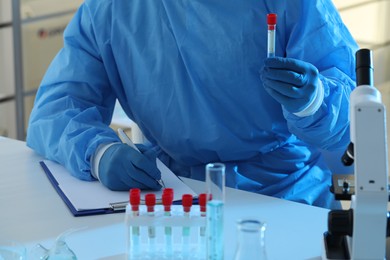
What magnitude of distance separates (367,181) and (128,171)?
0.54 meters

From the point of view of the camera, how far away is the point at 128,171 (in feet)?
4.51

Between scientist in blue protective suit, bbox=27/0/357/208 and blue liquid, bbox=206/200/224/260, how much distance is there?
43 cm

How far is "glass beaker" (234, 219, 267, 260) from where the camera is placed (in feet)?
2.93

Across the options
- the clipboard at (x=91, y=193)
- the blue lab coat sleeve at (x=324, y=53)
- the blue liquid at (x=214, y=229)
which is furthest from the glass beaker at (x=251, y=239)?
the blue lab coat sleeve at (x=324, y=53)

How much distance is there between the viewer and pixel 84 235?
1210 mm

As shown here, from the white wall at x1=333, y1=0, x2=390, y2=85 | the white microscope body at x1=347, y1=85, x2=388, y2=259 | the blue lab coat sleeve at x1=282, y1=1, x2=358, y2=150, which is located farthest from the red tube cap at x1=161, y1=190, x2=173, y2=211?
the white wall at x1=333, y1=0, x2=390, y2=85

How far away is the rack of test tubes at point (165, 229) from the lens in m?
1.00

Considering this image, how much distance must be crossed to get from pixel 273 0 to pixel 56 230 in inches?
Answer: 25.7

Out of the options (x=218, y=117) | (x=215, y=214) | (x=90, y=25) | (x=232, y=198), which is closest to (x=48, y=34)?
(x=90, y=25)

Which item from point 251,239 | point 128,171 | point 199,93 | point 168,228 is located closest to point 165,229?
point 168,228

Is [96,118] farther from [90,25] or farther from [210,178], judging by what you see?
[210,178]

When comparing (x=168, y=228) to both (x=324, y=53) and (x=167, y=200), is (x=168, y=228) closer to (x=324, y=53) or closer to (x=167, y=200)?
(x=167, y=200)

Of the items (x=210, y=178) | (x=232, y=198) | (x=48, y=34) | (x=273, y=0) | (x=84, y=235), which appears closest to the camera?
(x=210, y=178)

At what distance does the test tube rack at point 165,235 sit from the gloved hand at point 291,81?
356 mm
